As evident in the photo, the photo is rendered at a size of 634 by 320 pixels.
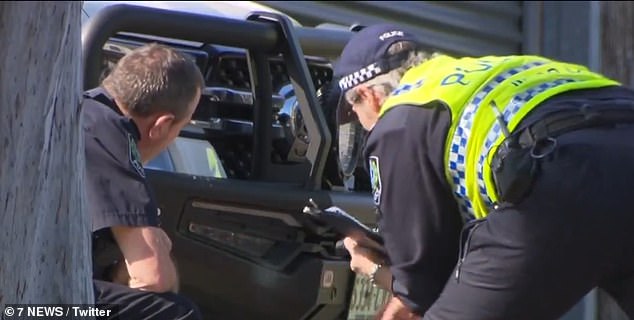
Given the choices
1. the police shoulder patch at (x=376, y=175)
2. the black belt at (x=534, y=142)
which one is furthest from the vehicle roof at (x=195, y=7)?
the black belt at (x=534, y=142)

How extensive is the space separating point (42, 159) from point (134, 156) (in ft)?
4.04

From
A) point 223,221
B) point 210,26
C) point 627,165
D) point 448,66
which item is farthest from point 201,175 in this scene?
point 627,165

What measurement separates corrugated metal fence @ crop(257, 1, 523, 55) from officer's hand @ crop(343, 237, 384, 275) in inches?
183

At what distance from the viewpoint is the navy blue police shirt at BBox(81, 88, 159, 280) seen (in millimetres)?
3854

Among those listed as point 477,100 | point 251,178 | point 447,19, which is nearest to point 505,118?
point 477,100

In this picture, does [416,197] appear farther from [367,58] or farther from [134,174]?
[134,174]

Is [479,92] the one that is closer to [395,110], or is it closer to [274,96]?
[395,110]

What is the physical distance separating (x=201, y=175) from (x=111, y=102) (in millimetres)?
636

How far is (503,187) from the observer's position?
11.1 ft

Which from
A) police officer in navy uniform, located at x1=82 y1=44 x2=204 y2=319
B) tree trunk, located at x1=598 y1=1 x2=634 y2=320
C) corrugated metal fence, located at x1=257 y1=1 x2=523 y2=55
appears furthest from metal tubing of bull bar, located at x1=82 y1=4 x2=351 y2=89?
corrugated metal fence, located at x1=257 y1=1 x2=523 y2=55

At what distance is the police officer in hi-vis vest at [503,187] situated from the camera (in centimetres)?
338

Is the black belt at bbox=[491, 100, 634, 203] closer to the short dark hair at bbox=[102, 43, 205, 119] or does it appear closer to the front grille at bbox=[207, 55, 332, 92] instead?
the short dark hair at bbox=[102, 43, 205, 119]

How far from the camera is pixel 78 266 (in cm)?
288

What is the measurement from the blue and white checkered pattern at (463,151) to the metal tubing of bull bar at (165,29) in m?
1.27
